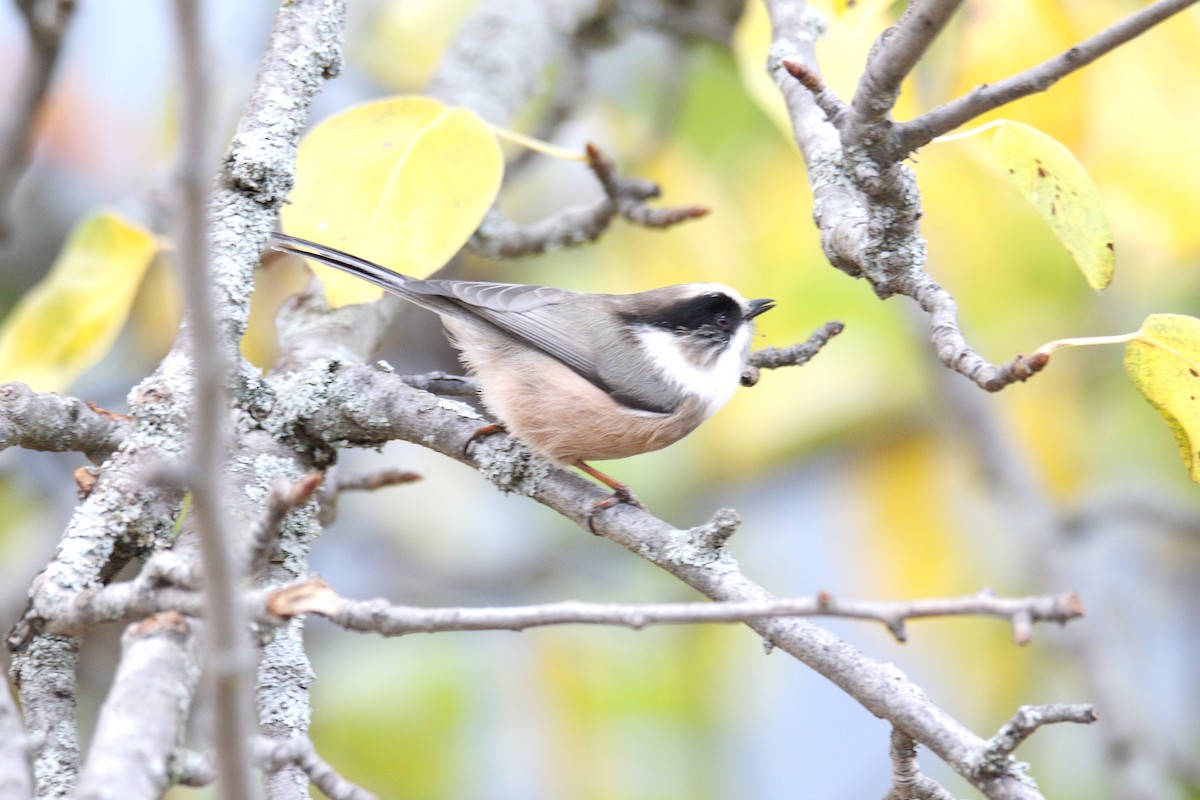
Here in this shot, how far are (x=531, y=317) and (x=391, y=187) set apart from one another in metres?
0.89

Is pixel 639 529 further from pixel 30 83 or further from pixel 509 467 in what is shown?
pixel 30 83

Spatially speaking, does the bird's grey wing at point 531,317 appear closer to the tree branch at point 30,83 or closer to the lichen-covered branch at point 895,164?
the lichen-covered branch at point 895,164

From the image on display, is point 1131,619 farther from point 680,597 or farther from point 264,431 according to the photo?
point 264,431

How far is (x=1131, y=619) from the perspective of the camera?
4910mm

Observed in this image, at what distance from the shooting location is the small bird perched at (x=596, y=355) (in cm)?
288

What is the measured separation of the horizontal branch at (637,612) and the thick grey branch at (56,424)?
32.9 inches

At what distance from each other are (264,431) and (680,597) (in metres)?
2.54

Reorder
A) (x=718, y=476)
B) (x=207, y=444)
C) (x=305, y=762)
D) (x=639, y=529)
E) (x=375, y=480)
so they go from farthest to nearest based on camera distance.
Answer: (x=718, y=476), (x=375, y=480), (x=639, y=529), (x=305, y=762), (x=207, y=444)

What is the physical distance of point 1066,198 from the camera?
1856 millimetres

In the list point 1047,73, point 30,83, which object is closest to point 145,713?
point 1047,73

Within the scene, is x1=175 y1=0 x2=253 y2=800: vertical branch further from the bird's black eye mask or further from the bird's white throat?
the bird's black eye mask

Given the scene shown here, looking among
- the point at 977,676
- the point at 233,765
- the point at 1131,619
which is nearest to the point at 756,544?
the point at 977,676

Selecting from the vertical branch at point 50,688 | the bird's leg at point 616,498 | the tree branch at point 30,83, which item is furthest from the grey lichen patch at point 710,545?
the tree branch at point 30,83

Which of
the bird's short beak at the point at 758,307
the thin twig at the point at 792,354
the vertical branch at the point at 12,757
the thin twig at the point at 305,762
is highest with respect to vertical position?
the bird's short beak at the point at 758,307
